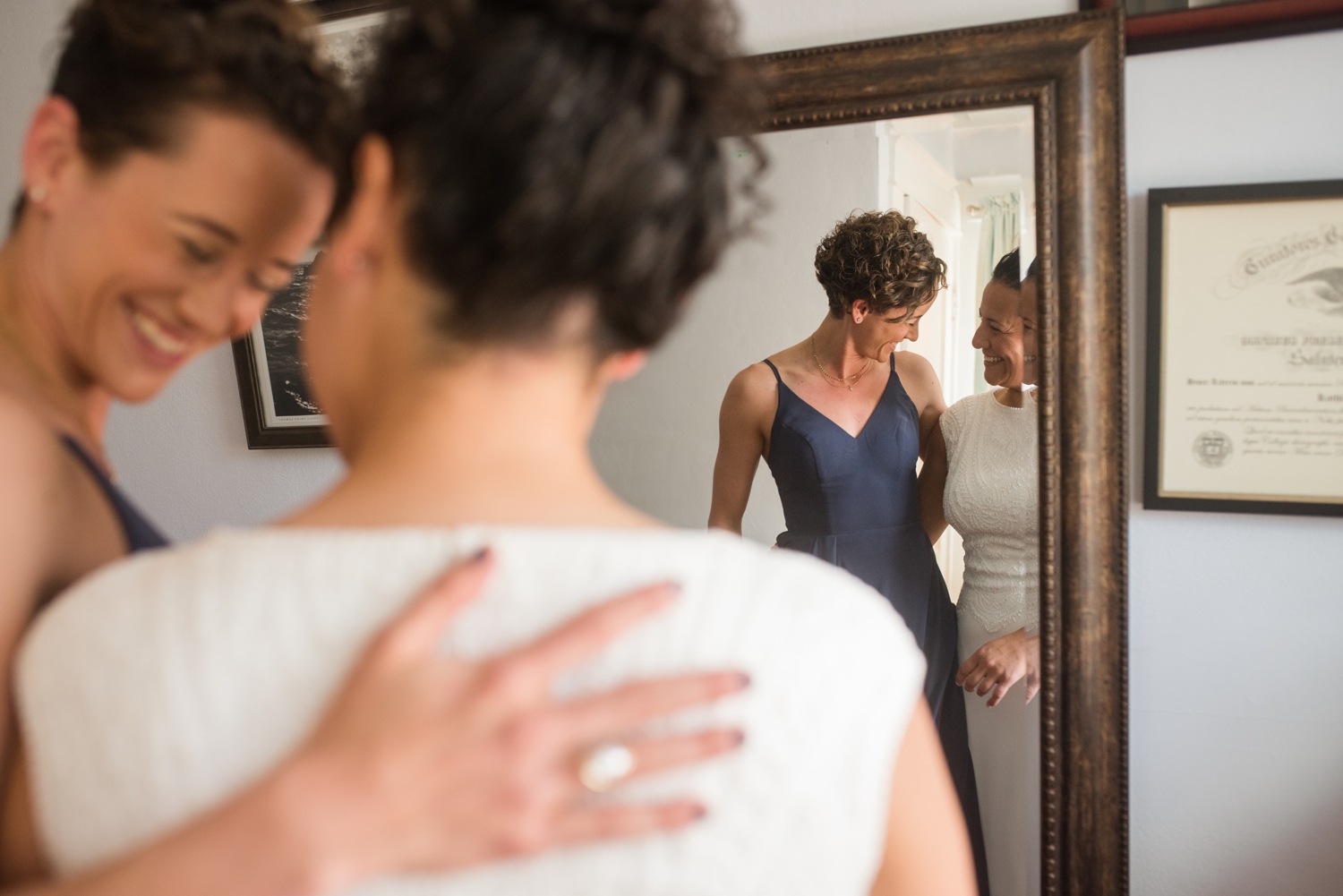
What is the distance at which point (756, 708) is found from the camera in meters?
0.40

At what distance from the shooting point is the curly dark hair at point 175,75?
0.62m

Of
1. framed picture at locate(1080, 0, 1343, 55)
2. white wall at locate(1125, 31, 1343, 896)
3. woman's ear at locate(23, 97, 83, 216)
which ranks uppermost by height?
framed picture at locate(1080, 0, 1343, 55)

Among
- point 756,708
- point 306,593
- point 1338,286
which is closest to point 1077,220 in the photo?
point 1338,286

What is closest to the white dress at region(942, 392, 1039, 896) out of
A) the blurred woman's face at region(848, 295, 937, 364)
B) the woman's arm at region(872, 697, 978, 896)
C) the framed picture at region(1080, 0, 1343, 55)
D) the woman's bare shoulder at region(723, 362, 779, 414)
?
the blurred woman's face at region(848, 295, 937, 364)

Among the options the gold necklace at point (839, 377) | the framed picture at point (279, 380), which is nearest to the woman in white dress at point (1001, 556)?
the gold necklace at point (839, 377)

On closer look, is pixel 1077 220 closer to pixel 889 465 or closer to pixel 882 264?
pixel 882 264

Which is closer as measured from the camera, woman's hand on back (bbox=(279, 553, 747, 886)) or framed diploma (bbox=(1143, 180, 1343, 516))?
woman's hand on back (bbox=(279, 553, 747, 886))

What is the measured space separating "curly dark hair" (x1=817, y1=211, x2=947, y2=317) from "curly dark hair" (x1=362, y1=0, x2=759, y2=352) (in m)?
0.74

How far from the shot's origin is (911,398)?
3.70 ft

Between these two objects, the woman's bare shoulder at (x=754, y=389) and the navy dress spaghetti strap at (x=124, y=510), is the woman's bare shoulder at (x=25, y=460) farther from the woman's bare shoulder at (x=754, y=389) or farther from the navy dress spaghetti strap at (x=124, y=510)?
the woman's bare shoulder at (x=754, y=389)

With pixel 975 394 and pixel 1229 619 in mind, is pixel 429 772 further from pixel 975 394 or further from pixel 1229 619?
pixel 1229 619

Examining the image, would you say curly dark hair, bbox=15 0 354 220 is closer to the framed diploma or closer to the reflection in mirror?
the reflection in mirror

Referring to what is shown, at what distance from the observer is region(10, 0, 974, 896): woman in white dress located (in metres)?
0.38

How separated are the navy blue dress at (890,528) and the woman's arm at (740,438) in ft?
0.17
